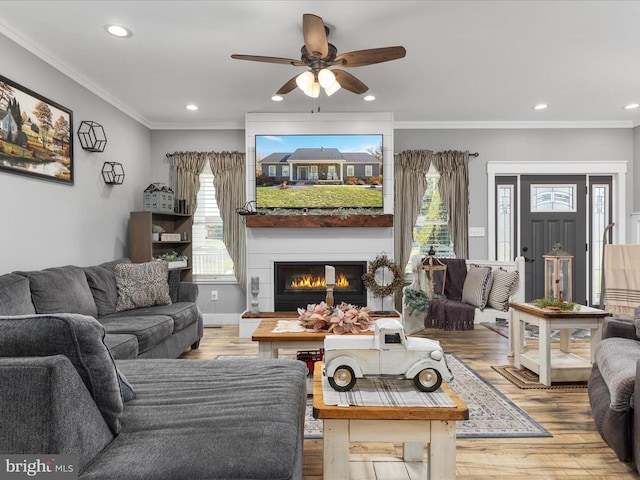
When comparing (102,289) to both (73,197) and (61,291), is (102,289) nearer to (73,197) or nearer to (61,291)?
(61,291)

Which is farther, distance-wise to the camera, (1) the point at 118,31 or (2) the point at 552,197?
(2) the point at 552,197

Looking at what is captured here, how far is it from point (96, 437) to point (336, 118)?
4370 millimetres

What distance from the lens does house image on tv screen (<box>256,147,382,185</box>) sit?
4.95 meters

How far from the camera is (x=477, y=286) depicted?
4.45 meters

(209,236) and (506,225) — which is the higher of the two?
(506,225)

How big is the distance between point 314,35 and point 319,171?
97.6 inches

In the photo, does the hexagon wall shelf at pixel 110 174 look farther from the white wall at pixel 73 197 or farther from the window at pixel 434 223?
the window at pixel 434 223

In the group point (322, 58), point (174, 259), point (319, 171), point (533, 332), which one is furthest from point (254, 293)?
point (533, 332)

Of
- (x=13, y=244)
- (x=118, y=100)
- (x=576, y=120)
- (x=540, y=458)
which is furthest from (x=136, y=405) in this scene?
(x=576, y=120)

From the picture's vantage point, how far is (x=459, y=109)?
4953mm

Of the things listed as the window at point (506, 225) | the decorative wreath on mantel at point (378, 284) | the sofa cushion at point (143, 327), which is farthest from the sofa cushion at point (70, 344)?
the window at point (506, 225)

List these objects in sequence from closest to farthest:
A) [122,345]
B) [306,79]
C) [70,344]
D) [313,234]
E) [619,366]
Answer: [70,344]
[619,366]
[122,345]
[306,79]
[313,234]

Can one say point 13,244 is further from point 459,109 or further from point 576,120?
point 576,120

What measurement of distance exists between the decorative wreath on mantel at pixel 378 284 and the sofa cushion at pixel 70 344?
3.79 m
